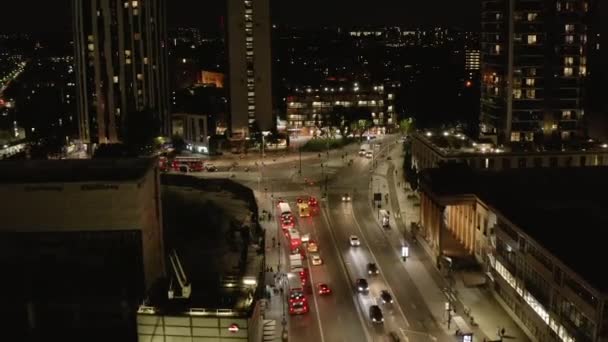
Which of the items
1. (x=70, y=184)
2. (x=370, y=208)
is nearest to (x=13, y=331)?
(x=70, y=184)

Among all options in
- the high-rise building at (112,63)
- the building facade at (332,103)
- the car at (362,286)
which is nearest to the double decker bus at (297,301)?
the car at (362,286)

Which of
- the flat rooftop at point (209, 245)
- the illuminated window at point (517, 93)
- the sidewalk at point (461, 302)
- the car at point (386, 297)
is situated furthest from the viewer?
the illuminated window at point (517, 93)

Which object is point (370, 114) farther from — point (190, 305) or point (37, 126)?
point (190, 305)

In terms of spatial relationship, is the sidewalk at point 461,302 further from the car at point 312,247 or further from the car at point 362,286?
the car at point 312,247

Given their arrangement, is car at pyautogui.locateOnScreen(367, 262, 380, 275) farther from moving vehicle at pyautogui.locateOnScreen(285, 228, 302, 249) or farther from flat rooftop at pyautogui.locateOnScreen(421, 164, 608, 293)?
flat rooftop at pyautogui.locateOnScreen(421, 164, 608, 293)

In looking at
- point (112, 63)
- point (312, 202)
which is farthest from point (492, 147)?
point (112, 63)
